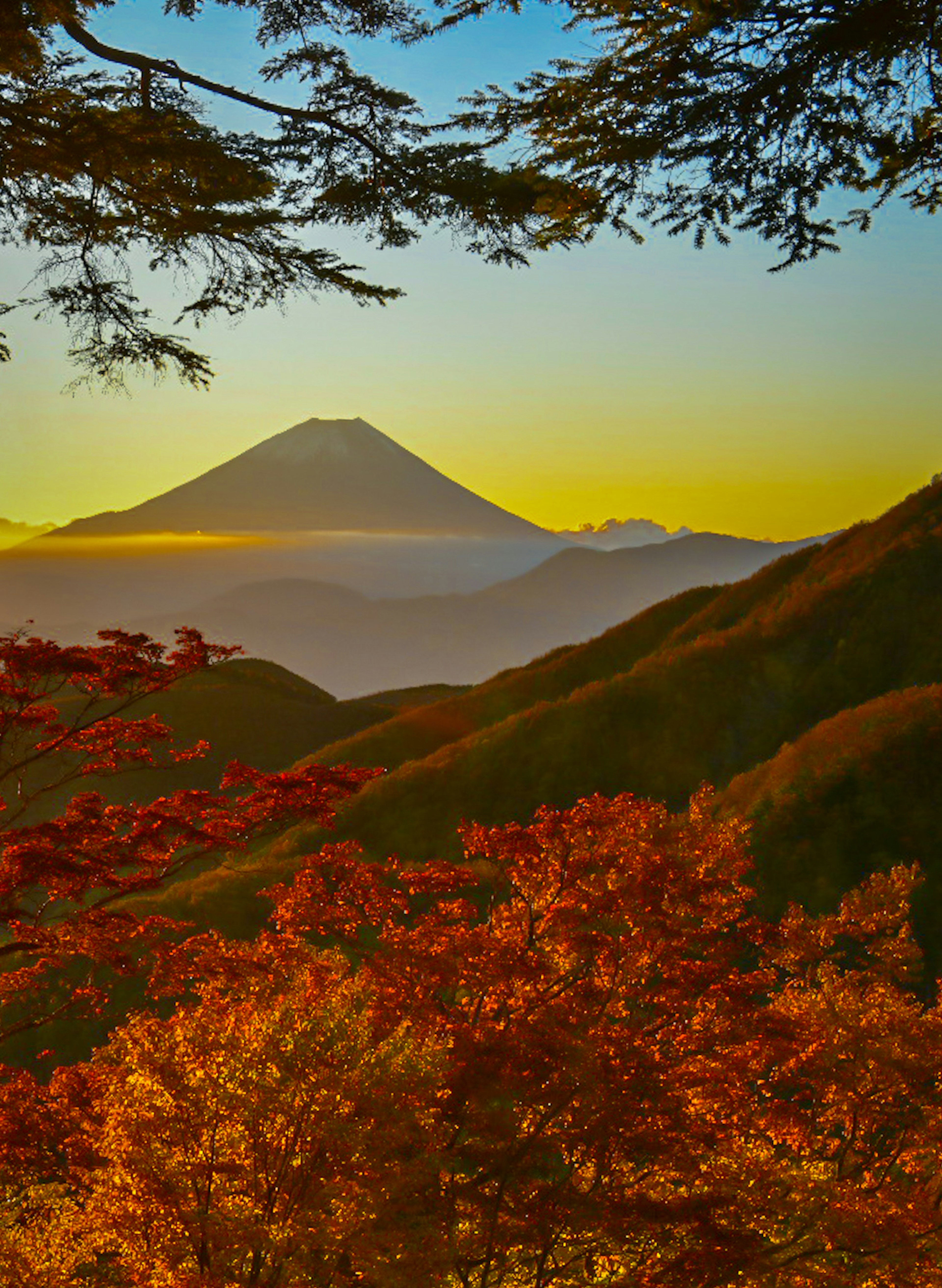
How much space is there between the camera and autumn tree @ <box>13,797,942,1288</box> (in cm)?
855

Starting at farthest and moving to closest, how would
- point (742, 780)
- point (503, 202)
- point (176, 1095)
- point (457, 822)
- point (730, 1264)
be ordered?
point (457, 822) → point (742, 780) → point (503, 202) → point (730, 1264) → point (176, 1095)

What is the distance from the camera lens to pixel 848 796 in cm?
2900

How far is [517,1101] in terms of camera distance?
34.9ft

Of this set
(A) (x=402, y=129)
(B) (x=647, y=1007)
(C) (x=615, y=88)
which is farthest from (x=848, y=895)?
(A) (x=402, y=129)

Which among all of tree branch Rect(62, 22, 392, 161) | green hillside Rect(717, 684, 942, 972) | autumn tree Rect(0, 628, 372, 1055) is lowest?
→ green hillside Rect(717, 684, 942, 972)

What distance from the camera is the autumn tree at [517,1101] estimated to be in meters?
8.55

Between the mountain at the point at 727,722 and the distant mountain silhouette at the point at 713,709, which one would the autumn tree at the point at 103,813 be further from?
the distant mountain silhouette at the point at 713,709

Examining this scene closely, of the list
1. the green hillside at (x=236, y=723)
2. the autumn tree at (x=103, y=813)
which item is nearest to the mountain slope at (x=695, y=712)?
the autumn tree at (x=103, y=813)

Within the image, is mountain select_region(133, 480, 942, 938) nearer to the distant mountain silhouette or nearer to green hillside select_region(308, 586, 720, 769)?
the distant mountain silhouette

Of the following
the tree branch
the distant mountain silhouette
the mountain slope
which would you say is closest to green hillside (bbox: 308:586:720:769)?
the distant mountain silhouette

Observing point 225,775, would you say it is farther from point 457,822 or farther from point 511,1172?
point 457,822

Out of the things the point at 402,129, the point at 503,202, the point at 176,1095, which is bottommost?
the point at 176,1095

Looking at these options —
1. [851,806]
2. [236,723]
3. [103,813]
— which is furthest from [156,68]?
[236,723]

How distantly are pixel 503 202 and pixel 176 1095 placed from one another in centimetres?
1219
